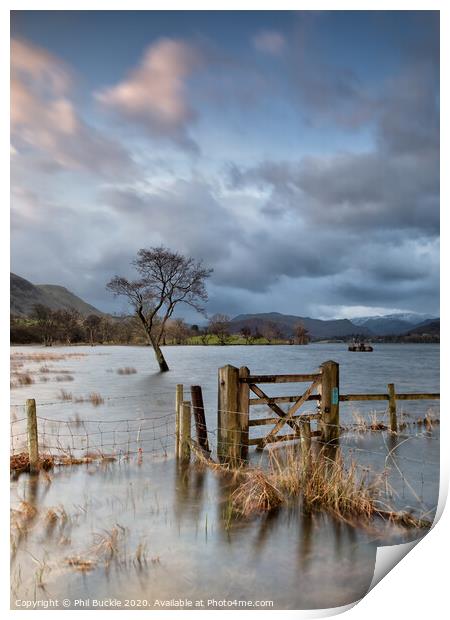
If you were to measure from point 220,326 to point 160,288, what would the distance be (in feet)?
16.3

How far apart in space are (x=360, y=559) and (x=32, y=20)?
5.77 meters

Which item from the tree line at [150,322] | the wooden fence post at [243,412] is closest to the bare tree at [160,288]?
the tree line at [150,322]

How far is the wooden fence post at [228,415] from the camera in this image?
20.3 feet

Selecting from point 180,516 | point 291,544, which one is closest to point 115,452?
point 180,516

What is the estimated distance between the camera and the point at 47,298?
613 centimetres

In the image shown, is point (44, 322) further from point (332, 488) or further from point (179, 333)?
point (332, 488)

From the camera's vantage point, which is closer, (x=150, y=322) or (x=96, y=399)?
(x=96, y=399)

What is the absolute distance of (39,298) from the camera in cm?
602

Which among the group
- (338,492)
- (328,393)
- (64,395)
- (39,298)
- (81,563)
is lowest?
(81,563)

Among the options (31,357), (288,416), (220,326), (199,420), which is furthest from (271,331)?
(31,357)

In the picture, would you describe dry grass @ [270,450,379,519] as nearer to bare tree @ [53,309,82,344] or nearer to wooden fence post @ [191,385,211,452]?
wooden fence post @ [191,385,211,452]

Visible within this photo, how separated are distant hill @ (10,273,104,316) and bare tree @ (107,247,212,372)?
2048mm

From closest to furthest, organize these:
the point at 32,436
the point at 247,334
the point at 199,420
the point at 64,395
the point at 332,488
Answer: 1. the point at 332,488
2. the point at 32,436
3. the point at 199,420
4. the point at 247,334
5. the point at 64,395
